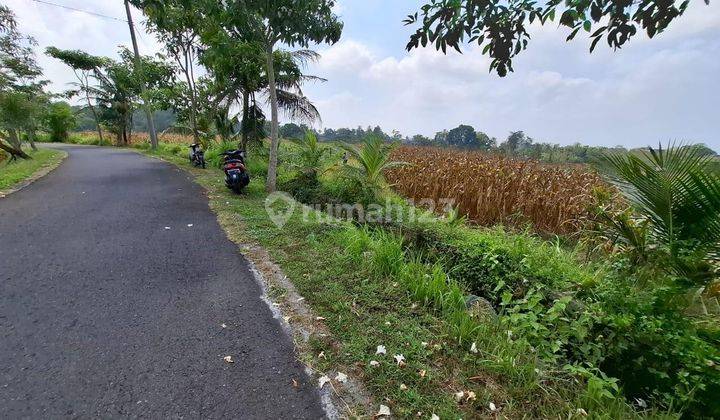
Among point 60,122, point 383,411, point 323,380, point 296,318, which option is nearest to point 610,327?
point 383,411

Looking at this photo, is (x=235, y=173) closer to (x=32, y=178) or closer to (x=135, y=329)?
(x=135, y=329)

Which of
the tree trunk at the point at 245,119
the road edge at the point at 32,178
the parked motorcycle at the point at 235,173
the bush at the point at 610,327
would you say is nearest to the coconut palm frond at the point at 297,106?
the tree trunk at the point at 245,119

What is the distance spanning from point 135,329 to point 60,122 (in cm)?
3216

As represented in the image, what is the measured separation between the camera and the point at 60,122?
83.3 ft

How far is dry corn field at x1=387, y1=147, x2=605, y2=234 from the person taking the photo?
5.98m

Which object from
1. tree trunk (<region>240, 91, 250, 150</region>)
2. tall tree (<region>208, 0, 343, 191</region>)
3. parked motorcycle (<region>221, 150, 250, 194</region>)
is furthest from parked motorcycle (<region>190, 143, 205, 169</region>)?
tall tree (<region>208, 0, 343, 191</region>)

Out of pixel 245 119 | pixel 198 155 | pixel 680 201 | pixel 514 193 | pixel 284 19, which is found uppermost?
pixel 284 19

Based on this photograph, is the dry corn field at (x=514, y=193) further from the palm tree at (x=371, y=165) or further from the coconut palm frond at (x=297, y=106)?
the coconut palm frond at (x=297, y=106)

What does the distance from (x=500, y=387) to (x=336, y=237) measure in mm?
2722

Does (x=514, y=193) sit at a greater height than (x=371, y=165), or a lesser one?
lesser

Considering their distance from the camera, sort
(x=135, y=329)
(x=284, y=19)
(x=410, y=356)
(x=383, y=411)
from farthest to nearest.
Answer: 1. (x=284, y=19)
2. (x=135, y=329)
3. (x=410, y=356)
4. (x=383, y=411)

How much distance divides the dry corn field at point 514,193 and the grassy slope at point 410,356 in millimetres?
3448

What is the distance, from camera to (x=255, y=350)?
240 cm

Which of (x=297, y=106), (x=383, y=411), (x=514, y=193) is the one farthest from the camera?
(x=297, y=106)
